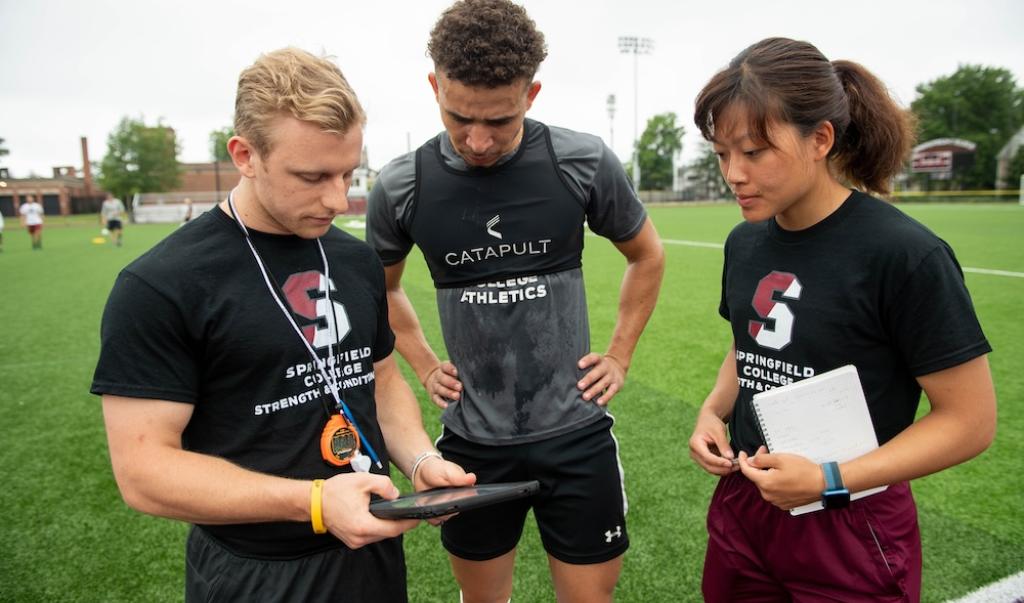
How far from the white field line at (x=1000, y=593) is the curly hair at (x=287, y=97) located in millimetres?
3088

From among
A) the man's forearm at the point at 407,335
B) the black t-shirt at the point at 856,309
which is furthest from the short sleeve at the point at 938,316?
the man's forearm at the point at 407,335

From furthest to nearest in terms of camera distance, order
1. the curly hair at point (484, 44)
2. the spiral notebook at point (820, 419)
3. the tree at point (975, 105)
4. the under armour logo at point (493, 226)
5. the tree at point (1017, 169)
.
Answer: the tree at point (975, 105) < the tree at point (1017, 169) < the under armour logo at point (493, 226) < the curly hair at point (484, 44) < the spiral notebook at point (820, 419)

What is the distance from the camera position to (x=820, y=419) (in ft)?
5.29

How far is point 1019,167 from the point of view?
4859 cm

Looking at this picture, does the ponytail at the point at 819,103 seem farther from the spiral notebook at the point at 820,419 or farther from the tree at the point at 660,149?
the tree at the point at 660,149

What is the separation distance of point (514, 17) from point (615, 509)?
1.70m

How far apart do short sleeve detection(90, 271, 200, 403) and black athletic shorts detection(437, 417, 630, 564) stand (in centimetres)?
115

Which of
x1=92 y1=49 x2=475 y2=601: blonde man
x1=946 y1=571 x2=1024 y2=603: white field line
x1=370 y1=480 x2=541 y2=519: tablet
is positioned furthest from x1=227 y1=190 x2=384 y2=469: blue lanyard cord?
x1=946 y1=571 x2=1024 y2=603: white field line

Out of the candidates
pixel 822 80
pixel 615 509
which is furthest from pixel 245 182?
pixel 615 509

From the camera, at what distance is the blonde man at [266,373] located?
1.38 m

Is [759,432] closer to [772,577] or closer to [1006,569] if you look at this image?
[772,577]

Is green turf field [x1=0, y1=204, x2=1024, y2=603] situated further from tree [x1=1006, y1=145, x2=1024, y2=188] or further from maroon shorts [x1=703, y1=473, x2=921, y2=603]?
tree [x1=1006, y1=145, x2=1024, y2=188]

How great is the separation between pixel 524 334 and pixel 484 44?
0.96 m

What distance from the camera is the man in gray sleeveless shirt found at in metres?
2.28
